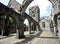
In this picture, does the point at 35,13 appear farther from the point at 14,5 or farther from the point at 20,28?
the point at 20,28

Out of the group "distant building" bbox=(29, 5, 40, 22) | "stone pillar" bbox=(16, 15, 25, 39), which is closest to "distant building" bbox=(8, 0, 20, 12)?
"stone pillar" bbox=(16, 15, 25, 39)

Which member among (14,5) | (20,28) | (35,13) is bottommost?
(20,28)

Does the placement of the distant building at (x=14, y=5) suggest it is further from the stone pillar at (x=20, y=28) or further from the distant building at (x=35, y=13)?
the distant building at (x=35, y=13)

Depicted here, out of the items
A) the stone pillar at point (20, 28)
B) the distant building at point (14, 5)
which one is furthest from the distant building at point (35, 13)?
the stone pillar at point (20, 28)

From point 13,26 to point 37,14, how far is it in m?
15.2

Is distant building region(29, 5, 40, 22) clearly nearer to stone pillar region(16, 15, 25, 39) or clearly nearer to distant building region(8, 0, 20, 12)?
distant building region(8, 0, 20, 12)

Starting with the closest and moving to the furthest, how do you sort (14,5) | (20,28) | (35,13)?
(20,28) < (14,5) < (35,13)

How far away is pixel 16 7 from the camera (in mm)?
15109

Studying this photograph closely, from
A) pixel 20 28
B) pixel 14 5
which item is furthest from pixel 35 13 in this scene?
pixel 20 28

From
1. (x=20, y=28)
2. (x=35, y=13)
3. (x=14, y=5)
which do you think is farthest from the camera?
(x=35, y=13)

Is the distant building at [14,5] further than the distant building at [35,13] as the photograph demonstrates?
No

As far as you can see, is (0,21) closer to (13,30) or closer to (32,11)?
(13,30)

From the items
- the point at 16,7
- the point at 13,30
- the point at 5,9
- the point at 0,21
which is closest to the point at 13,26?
the point at 13,30

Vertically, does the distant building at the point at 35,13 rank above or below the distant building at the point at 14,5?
above
